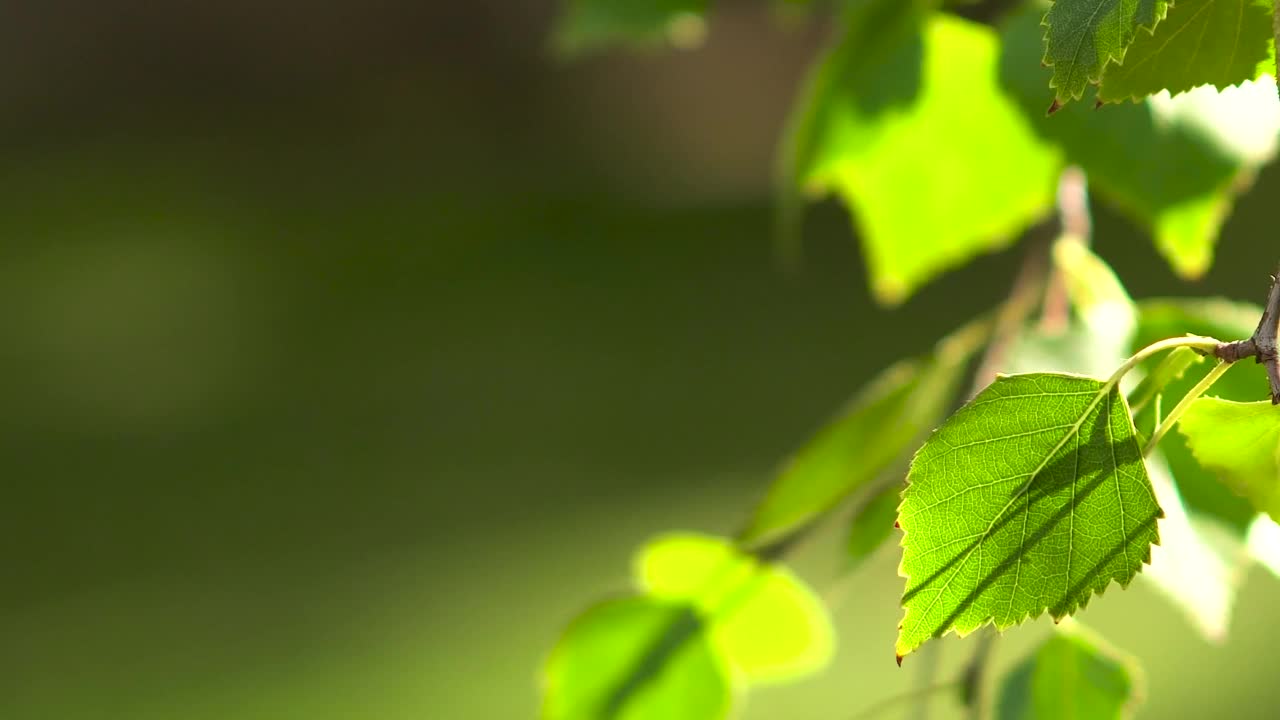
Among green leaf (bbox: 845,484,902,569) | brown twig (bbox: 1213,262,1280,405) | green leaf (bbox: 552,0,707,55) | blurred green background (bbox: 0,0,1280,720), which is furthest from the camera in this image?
blurred green background (bbox: 0,0,1280,720)

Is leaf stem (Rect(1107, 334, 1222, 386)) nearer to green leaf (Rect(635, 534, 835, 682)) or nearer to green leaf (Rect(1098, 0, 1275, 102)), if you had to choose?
green leaf (Rect(1098, 0, 1275, 102))

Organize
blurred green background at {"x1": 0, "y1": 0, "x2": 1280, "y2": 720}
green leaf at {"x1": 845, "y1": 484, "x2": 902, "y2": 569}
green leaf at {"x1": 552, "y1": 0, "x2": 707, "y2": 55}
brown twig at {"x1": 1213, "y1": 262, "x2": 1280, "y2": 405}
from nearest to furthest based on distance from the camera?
brown twig at {"x1": 1213, "y1": 262, "x2": 1280, "y2": 405} → green leaf at {"x1": 845, "y1": 484, "x2": 902, "y2": 569} → green leaf at {"x1": 552, "y1": 0, "x2": 707, "y2": 55} → blurred green background at {"x1": 0, "y1": 0, "x2": 1280, "y2": 720}

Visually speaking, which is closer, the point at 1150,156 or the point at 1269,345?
the point at 1269,345

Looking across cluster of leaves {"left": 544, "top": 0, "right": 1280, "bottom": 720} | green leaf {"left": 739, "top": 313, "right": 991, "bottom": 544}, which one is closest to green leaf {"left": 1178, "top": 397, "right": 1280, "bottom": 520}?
cluster of leaves {"left": 544, "top": 0, "right": 1280, "bottom": 720}

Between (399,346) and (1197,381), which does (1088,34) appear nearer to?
(1197,381)

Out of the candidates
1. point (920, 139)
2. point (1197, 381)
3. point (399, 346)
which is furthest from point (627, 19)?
point (399, 346)

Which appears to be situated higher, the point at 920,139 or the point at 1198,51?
the point at 920,139

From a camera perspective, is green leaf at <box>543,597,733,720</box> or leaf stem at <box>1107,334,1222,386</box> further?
green leaf at <box>543,597,733,720</box>
